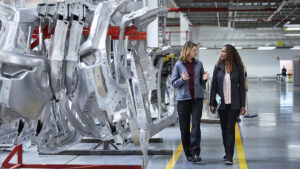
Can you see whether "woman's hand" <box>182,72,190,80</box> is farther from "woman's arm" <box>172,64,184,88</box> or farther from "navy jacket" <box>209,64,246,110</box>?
"navy jacket" <box>209,64,246,110</box>

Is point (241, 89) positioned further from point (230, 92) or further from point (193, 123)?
point (193, 123)

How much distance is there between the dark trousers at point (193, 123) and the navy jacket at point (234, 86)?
0.95 ft

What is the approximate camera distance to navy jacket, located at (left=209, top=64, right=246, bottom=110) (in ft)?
20.3

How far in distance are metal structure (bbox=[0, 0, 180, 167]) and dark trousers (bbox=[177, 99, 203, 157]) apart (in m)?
1.35

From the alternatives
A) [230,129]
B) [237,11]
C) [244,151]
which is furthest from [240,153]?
[237,11]

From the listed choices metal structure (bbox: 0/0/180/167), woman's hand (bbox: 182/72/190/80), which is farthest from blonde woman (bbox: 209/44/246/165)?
metal structure (bbox: 0/0/180/167)

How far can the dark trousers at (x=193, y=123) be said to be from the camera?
A: 627 cm

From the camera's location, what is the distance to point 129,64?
16.5ft

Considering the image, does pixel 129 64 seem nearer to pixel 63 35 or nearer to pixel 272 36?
pixel 63 35

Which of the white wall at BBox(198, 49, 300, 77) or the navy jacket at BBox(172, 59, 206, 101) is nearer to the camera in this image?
the navy jacket at BBox(172, 59, 206, 101)

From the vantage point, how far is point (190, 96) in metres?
6.32

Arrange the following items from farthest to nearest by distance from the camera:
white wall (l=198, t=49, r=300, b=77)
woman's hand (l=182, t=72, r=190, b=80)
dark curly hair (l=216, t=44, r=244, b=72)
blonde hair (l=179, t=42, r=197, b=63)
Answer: white wall (l=198, t=49, r=300, b=77)
blonde hair (l=179, t=42, r=197, b=63)
dark curly hair (l=216, t=44, r=244, b=72)
woman's hand (l=182, t=72, r=190, b=80)

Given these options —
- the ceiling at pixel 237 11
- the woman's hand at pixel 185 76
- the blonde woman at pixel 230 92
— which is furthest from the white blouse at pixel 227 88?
the ceiling at pixel 237 11

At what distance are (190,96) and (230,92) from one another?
Result: 0.61 m
